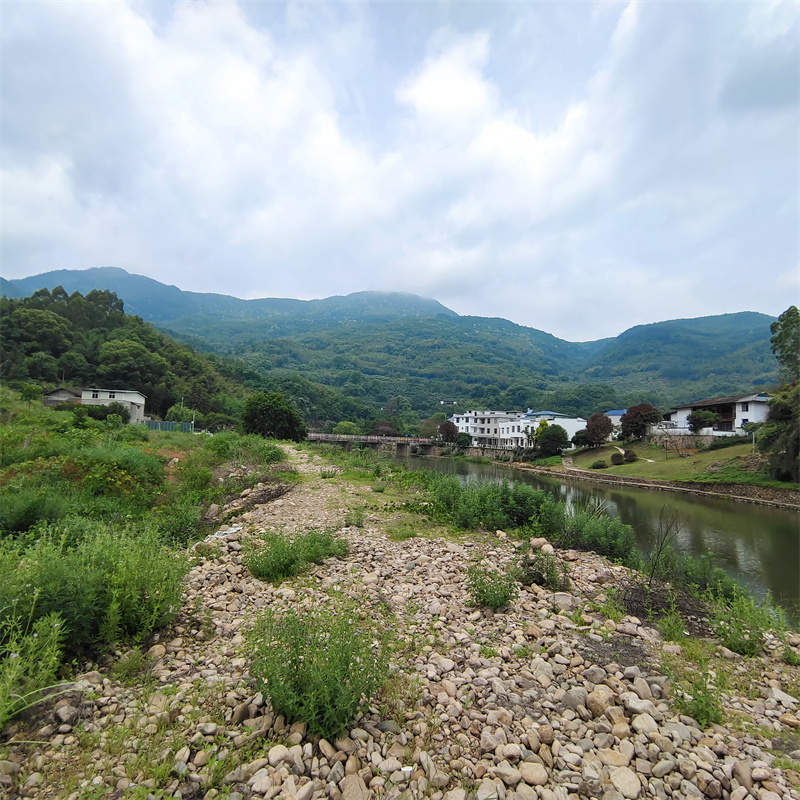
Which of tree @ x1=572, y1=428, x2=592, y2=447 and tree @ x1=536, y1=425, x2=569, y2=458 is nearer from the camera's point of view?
tree @ x1=572, y1=428, x2=592, y2=447

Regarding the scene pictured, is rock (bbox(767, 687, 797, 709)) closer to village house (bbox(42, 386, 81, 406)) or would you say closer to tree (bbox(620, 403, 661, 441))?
tree (bbox(620, 403, 661, 441))

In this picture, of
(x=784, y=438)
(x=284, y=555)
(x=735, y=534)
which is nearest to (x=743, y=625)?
(x=284, y=555)

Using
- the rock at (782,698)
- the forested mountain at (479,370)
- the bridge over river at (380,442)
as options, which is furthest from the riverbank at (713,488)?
the forested mountain at (479,370)

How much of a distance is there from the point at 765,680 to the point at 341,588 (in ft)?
15.6

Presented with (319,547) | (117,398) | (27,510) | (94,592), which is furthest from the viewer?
(117,398)

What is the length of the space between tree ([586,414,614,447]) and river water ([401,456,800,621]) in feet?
59.6

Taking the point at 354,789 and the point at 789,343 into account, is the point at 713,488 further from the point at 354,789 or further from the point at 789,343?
the point at 354,789

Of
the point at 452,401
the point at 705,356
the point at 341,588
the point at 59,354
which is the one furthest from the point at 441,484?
the point at 705,356

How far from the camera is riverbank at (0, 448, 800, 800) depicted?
2.70 meters

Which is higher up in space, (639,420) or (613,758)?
(613,758)

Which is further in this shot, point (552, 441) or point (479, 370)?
point (479, 370)

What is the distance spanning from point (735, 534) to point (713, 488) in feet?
45.4

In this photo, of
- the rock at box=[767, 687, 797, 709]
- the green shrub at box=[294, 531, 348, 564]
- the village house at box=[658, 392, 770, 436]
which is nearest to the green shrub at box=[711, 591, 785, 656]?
the rock at box=[767, 687, 797, 709]

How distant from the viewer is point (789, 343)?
3403 centimetres
